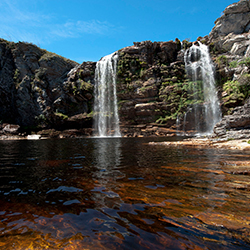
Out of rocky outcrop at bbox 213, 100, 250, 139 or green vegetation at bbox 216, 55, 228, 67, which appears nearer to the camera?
rocky outcrop at bbox 213, 100, 250, 139

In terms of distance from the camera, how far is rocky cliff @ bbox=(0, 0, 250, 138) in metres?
32.4

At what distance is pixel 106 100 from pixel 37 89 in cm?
1884

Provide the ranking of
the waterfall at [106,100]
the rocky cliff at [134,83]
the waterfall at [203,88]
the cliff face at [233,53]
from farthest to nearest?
the waterfall at [106,100] → the rocky cliff at [134,83] → the waterfall at [203,88] → the cliff face at [233,53]

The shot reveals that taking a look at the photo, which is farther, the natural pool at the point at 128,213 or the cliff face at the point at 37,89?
the cliff face at the point at 37,89

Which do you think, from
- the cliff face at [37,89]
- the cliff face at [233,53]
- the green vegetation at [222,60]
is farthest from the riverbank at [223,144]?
the cliff face at [37,89]

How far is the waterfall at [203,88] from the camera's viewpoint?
3048cm

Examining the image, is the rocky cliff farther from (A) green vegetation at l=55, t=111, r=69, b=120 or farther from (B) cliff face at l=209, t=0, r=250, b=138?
(B) cliff face at l=209, t=0, r=250, b=138

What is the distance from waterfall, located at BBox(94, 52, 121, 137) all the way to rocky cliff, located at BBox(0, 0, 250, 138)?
1447 millimetres

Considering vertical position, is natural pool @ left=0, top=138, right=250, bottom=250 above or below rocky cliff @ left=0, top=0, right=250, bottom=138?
below

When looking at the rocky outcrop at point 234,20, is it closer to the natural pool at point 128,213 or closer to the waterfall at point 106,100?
the waterfall at point 106,100

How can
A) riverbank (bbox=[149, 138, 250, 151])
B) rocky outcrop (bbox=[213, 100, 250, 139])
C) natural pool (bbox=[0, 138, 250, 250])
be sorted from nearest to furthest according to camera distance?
natural pool (bbox=[0, 138, 250, 250]) < riverbank (bbox=[149, 138, 250, 151]) < rocky outcrop (bbox=[213, 100, 250, 139])

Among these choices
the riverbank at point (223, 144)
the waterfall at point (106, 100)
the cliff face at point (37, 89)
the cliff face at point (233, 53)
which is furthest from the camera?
the cliff face at point (37, 89)

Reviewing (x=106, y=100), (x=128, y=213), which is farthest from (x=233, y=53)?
(x=128, y=213)

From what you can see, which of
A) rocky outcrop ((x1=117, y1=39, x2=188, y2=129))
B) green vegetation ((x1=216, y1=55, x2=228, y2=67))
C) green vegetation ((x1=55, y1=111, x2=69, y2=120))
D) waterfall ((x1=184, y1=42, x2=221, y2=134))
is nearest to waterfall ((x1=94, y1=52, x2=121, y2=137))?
rocky outcrop ((x1=117, y1=39, x2=188, y2=129))
